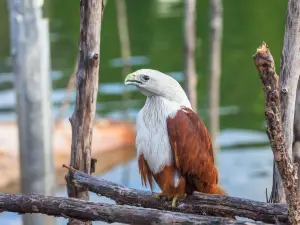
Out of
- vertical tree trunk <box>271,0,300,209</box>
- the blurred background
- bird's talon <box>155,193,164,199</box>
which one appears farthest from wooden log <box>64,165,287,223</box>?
the blurred background

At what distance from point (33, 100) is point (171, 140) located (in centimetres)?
162

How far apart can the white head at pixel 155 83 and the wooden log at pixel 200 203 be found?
1.14 ft

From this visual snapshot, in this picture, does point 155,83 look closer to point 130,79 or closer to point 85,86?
point 130,79

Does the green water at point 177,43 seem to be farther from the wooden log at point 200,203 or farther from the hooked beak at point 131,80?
the hooked beak at point 131,80

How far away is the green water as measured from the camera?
7.80 m

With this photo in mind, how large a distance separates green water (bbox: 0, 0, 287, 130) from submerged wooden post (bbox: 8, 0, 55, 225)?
3438 millimetres

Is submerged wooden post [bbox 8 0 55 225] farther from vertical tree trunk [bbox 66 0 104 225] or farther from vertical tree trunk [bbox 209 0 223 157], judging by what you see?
vertical tree trunk [bbox 209 0 223 157]

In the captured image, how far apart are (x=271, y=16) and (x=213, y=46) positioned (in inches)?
257

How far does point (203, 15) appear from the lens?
37.9ft

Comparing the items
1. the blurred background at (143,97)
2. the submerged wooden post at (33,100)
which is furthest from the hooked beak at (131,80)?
the blurred background at (143,97)

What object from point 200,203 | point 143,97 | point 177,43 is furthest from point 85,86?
point 177,43

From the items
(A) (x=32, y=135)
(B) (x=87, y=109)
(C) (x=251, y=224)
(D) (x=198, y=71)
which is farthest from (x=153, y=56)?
(C) (x=251, y=224)

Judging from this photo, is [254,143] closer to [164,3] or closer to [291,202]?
[291,202]

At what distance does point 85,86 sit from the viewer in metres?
2.76
